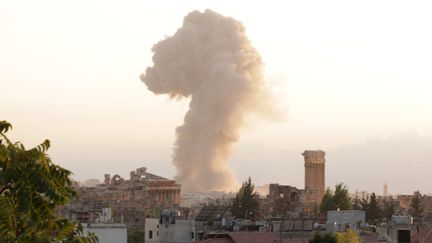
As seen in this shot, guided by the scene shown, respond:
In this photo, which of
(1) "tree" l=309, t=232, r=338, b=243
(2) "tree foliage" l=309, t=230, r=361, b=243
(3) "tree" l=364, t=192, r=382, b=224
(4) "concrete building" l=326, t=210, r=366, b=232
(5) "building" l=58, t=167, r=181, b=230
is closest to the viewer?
(2) "tree foliage" l=309, t=230, r=361, b=243

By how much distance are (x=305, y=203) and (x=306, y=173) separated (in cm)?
1785

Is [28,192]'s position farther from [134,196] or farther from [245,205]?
[134,196]

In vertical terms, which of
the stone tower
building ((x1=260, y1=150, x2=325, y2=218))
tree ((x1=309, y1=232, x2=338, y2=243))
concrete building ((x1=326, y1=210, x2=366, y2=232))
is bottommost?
tree ((x1=309, y1=232, x2=338, y2=243))

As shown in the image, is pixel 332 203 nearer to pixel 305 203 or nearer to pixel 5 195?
pixel 305 203

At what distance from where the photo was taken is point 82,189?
127250mm

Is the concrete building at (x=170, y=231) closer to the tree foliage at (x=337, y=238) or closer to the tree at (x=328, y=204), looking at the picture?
the tree foliage at (x=337, y=238)

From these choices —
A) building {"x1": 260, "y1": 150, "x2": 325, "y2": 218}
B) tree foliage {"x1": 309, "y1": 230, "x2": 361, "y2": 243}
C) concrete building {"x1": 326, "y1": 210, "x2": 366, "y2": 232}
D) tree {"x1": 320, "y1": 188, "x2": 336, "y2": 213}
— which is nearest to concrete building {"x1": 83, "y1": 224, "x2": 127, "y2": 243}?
concrete building {"x1": 326, "y1": 210, "x2": 366, "y2": 232}

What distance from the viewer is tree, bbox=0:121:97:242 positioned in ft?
47.9

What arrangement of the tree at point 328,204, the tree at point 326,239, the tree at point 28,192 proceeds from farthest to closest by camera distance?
the tree at point 328,204, the tree at point 326,239, the tree at point 28,192

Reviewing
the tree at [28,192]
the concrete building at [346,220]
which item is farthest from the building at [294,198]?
the tree at [28,192]

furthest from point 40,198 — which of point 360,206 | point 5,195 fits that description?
point 360,206

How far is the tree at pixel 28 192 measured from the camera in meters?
14.6

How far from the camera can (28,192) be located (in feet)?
48.6

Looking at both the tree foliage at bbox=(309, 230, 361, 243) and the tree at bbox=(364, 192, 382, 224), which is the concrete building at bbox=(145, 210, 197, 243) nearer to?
the tree foliage at bbox=(309, 230, 361, 243)
